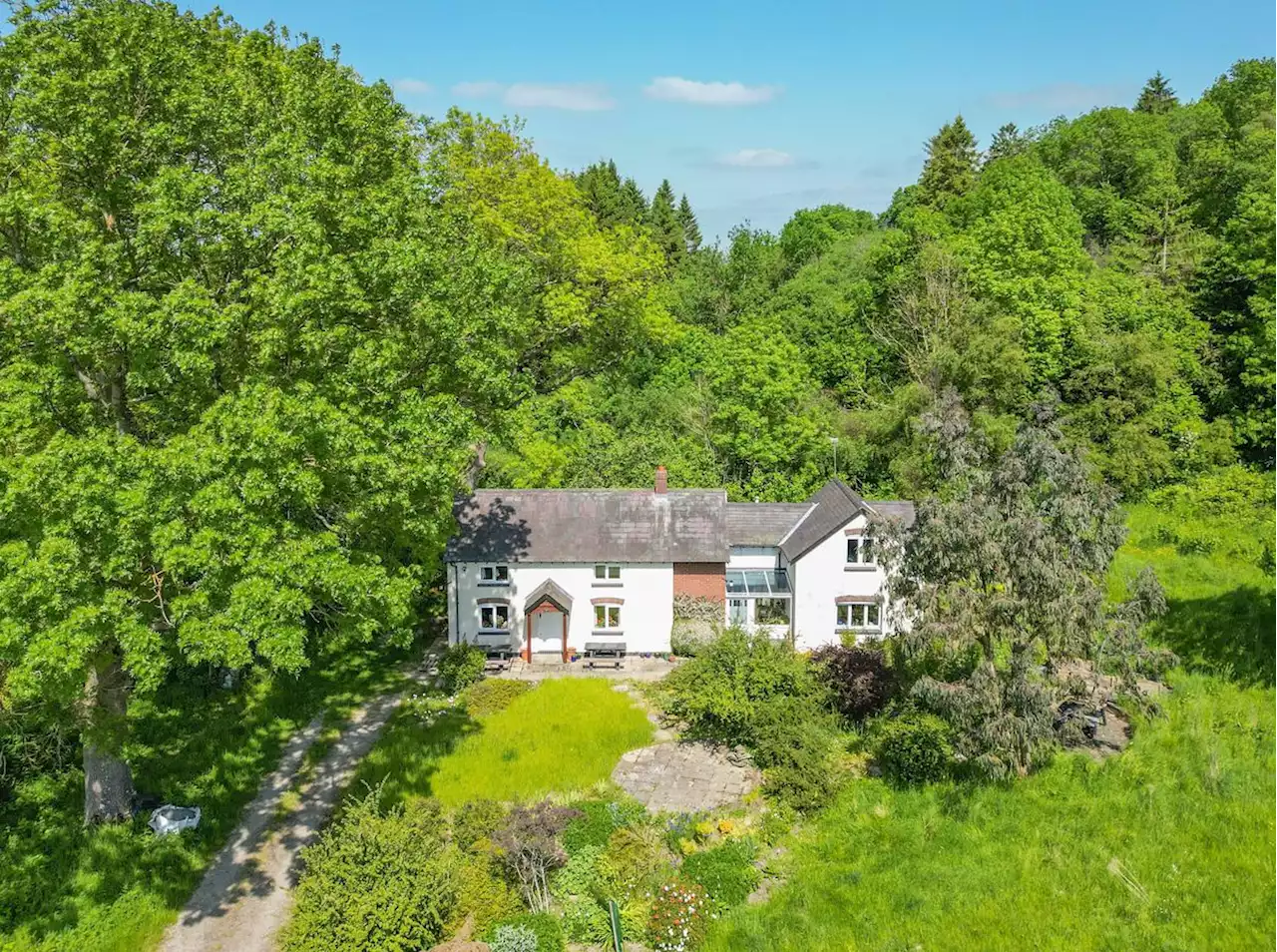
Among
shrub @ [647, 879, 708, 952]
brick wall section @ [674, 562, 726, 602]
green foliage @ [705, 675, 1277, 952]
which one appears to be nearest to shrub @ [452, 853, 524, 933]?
shrub @ [647, 879, 708, 952]

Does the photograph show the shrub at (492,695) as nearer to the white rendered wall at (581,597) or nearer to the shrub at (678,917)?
the white rendered wall at (581,597)

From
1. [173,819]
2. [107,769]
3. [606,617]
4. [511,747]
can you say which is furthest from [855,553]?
[107,769]

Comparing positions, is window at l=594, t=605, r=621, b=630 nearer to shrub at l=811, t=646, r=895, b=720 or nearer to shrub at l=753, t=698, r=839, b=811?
shrub at l=811, t=646, r=895, b=720

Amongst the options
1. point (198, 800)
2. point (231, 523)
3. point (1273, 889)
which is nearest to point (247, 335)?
point (231, 523)

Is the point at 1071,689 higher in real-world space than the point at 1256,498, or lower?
lower

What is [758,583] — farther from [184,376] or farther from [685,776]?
[184,376]

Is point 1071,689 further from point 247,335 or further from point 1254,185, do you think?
point 1254,185
